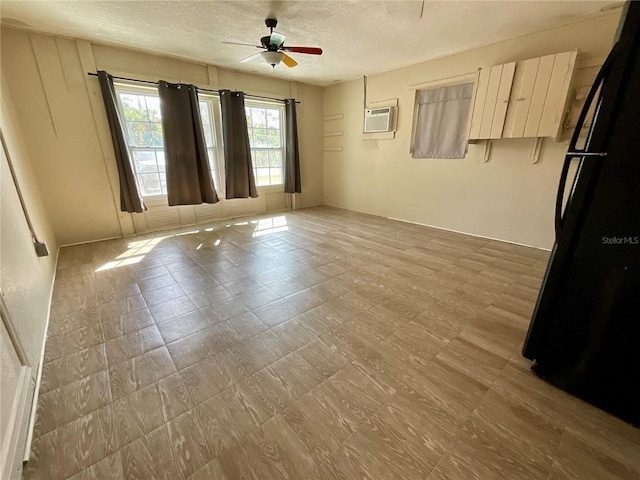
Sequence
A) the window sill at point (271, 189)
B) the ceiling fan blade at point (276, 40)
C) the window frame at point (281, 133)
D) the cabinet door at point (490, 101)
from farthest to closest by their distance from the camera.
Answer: the window sill at point (271, 189) < the window frame at point (281, 133) < the cabinet door at point (490, 101) < the ceiling fan blade at point (276, 40)

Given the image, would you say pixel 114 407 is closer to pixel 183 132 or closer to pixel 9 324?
pixel 9 324

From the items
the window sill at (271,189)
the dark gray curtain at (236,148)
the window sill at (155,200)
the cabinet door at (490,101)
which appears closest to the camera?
the cabinet door at (490,101)

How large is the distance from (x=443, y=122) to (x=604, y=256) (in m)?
3.46

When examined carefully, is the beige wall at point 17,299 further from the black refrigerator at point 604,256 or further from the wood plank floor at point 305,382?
the black refrigerator at point 604,256

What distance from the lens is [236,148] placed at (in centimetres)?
476

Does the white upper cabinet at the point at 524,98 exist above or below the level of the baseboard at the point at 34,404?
above

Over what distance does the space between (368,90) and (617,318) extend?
16.2 ft

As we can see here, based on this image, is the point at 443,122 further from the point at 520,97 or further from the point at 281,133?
the point at 281,133

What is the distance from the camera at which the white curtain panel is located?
3.92 meters

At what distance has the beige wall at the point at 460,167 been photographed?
315 centimetres

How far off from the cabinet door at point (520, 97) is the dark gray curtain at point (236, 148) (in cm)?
398

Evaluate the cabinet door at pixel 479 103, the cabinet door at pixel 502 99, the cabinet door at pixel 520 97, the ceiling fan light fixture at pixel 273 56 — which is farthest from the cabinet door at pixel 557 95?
the ceiling fan light fixture at pixel 273 56

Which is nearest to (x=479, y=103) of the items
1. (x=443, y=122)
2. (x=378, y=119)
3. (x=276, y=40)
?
(x=443, y=122)

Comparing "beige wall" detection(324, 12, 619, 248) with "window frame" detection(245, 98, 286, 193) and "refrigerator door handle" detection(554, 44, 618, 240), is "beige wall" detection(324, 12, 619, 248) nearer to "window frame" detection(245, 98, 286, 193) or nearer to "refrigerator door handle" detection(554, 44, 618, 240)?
"window frame" detection(245, 98, 286, 193)
